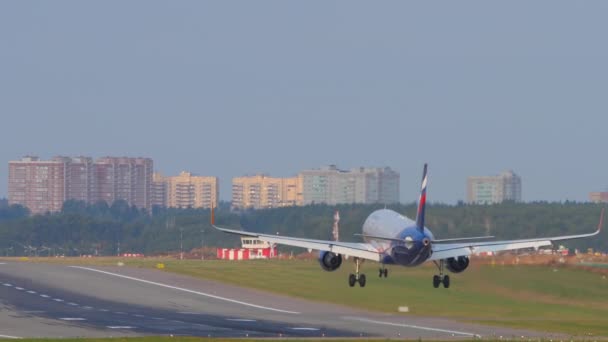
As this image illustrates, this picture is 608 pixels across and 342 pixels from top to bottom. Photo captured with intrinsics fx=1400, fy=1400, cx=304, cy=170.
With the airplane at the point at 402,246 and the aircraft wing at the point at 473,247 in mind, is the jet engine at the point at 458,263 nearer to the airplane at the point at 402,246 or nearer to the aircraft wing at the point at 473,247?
the airplane at the point at 402,246

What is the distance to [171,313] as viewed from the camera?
135625 millimetres

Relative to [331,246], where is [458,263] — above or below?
below

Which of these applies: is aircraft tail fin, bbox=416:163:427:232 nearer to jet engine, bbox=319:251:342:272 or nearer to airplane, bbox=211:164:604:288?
airplane, bbox=211:164:604:288

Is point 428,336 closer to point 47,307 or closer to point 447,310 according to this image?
point 447,310

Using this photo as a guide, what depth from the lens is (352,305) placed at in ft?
477

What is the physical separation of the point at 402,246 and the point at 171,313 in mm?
34343

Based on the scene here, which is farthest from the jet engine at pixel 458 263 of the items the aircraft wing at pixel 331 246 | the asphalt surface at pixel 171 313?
the aircraft wing at pixel 331 246

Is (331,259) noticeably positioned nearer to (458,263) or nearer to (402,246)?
(402,246)

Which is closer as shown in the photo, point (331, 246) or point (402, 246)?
point (402, 246)

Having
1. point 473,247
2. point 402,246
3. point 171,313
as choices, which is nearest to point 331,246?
point 402,246

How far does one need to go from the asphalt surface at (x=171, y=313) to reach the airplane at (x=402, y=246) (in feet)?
18.5

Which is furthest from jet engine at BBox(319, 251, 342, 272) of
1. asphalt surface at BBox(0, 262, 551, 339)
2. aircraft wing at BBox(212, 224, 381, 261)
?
asphalt surface at BBox(0, 262, 551, 339)

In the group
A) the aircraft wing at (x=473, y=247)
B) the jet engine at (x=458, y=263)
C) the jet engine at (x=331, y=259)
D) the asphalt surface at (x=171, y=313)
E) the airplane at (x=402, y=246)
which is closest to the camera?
→ the airplane at (x=402, y=246)

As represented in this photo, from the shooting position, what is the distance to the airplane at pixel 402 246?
109 meters
